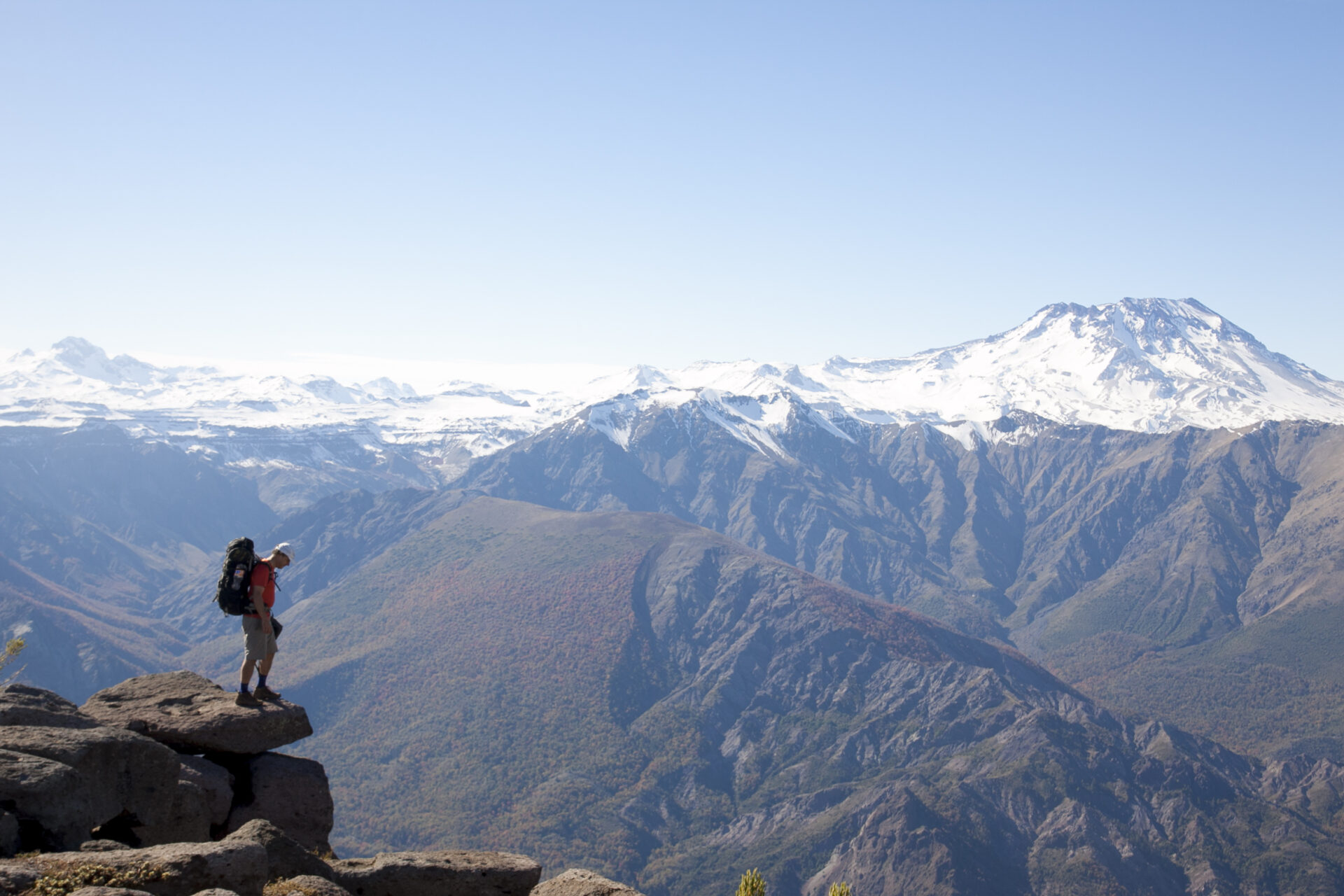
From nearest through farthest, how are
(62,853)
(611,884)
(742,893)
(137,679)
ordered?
1. (62,853)
2. (611,884)
3. (742,893)
4. (137,679)

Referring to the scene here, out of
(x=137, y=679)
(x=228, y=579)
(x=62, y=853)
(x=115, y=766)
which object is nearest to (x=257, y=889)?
(x=62, y=853)

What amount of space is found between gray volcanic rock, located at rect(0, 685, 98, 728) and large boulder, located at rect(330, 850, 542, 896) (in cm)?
875

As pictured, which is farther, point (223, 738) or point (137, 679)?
point (137, 679)

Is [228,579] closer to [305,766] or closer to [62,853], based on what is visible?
[305,766]

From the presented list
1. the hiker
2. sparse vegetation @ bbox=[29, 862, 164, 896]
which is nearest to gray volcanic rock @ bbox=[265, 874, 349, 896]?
sparse vegetation @ bbox=[29, 862, 164, 896]

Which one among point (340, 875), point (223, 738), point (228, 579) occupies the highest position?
point (228, 579)

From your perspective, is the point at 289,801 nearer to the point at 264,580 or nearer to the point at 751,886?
the point at 264,580

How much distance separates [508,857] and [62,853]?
40.0 feet

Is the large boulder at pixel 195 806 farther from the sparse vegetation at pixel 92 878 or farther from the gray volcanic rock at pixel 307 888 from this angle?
the sparse vegetation at pixel 92 878

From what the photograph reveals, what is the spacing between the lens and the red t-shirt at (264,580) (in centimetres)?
3099

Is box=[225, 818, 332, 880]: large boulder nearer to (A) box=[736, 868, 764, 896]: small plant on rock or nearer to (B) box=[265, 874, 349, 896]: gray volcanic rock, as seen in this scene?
(B) box=[265, 874, 349, 896]: gray volcanic rock

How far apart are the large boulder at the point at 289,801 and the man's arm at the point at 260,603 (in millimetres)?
4582

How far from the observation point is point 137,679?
112 ft

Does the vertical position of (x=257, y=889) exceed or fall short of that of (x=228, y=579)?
it falls short
